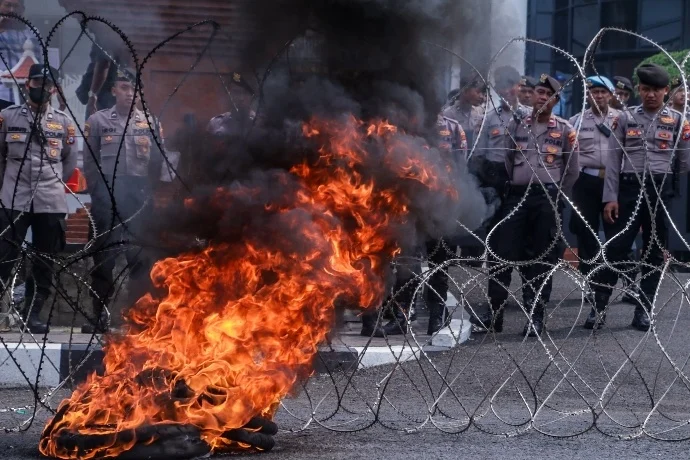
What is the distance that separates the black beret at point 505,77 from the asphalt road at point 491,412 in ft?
7.47

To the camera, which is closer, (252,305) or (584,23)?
(252,305)

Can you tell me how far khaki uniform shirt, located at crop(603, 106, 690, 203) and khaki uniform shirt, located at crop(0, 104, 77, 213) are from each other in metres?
4.90

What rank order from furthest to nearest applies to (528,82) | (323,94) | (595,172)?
(595,172), (528,82), (323,94)

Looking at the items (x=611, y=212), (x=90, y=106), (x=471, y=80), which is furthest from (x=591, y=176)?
(x=90, y=106)

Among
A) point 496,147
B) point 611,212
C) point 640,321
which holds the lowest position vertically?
point 640,321

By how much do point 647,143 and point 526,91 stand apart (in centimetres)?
156

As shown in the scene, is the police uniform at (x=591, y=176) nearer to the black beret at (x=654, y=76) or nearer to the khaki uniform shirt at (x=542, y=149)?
the khaki uniform shirt at (x=542, y=149)


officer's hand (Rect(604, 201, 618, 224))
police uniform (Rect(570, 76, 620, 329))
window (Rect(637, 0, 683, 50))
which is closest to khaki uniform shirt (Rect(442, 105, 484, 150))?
police uniform (Rect(570, 76, 620, 329))

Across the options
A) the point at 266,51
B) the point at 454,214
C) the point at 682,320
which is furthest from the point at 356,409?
the point at 682,320

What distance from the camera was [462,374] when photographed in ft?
30.0

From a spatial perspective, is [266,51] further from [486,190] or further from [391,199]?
[486,190]

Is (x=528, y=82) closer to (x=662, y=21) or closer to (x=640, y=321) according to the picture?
(x=640, y=321)

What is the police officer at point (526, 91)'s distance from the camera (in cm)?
1145

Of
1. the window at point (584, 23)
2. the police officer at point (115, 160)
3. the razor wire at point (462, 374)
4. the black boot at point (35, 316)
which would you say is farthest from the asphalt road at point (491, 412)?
the window at point (584, 23)
